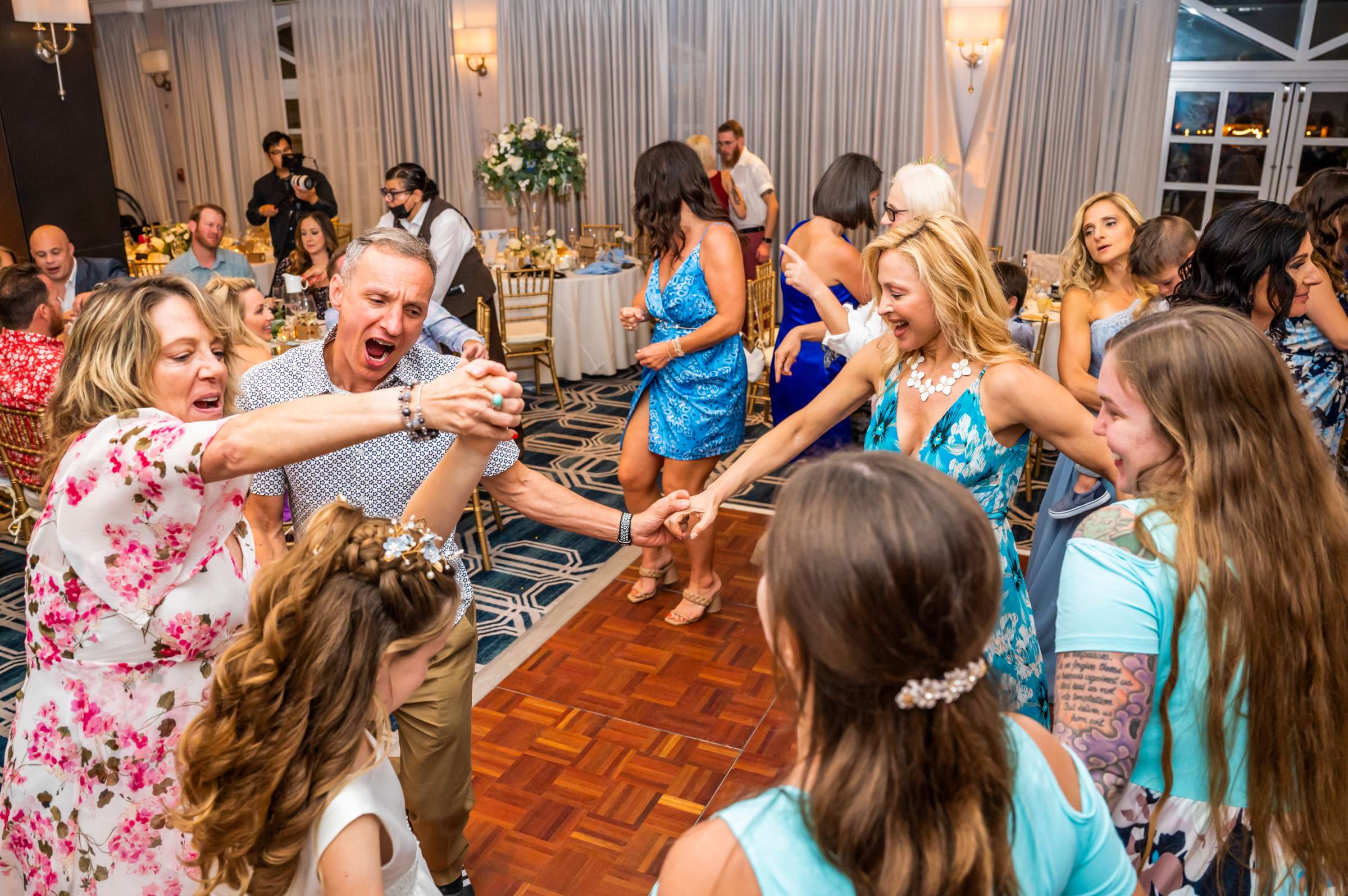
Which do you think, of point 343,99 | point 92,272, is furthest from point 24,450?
point 343,99

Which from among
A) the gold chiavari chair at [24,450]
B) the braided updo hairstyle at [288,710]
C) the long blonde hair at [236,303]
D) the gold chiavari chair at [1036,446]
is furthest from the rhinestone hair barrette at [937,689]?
the gold chiavari chair at [1036,446]

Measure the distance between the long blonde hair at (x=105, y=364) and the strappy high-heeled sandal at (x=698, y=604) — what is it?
2548 millimetres

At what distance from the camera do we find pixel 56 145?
245 inches

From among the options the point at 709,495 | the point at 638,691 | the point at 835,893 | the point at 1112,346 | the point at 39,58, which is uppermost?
the point at 39,58

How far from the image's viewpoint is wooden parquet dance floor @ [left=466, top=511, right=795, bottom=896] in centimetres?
262

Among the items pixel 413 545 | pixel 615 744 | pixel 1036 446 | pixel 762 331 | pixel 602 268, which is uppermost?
pixel 413 545

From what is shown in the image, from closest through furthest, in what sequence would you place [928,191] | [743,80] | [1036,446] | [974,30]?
1. [928,191]
2. [1036,446]
3. [974,30]
4. [743,80]

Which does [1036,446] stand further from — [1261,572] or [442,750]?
[1261,572]

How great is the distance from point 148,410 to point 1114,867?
4.77ft

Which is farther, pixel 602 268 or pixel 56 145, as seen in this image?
pixel 602 268

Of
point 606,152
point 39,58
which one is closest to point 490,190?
point 606,152

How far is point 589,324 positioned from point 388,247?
5278mm

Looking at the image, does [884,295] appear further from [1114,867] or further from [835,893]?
[835,893]

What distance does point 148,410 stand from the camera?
1.50 metres
